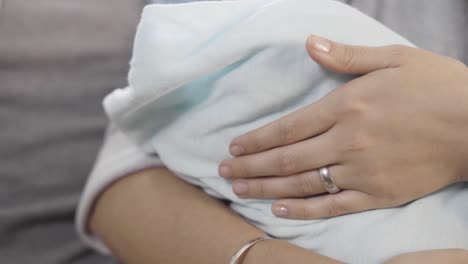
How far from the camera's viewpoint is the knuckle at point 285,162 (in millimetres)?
613

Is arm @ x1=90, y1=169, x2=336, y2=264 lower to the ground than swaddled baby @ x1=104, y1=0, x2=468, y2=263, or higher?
lower

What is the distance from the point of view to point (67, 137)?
2.93 feet

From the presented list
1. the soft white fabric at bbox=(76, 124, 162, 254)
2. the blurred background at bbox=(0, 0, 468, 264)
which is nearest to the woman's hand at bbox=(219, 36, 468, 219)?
the soft white fabric at bbox=(76, 124, 162, 254)

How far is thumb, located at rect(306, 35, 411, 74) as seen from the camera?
1.84 ft

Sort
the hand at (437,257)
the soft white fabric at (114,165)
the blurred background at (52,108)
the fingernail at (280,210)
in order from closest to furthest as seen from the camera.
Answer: the hand at (437,257)
the fingernail at (280,210)
the soft white fabric at (114,165)
the blurred background at (52,108)

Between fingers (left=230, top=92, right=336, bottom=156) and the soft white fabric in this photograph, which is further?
the soft white fabric

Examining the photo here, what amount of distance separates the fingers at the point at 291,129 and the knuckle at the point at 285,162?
0.02 metres

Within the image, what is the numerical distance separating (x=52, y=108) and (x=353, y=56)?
0.55m

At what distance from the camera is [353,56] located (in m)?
0.57

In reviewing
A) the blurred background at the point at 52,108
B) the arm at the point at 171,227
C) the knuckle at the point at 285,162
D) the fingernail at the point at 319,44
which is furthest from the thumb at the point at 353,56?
the blurred background at the point at 52,108

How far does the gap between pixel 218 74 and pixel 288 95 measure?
3.7 inches

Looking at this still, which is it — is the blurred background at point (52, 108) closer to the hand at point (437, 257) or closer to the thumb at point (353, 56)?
the thumb at point (353, 56)

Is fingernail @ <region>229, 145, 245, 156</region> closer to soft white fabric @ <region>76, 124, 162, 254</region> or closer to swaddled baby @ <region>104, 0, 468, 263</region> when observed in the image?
swaddled baby @ <region>104, 0, 468, 263</region>

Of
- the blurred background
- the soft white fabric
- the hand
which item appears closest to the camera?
the hand
